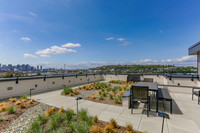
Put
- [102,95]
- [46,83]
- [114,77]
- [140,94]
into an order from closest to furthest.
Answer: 1. [140,94]
2. [102,95]
3. [46,83]
4. [114,77]

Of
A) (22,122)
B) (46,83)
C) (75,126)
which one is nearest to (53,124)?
(75,126)

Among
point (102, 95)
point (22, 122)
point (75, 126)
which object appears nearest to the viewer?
point (75, 126)

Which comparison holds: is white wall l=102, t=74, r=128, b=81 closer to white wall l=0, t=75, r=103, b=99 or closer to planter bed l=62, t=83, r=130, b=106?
planter bed l=62, t=83, r=130, b=106

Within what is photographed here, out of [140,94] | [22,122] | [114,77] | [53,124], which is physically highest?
[140,94]

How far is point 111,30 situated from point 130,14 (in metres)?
5.12

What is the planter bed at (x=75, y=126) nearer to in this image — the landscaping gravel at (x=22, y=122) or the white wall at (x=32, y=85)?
the landscaping gravel at (x=22, y=122)

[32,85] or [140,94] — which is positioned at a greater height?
[140,94]

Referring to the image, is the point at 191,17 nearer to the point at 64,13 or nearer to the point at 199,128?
the point at 199,128

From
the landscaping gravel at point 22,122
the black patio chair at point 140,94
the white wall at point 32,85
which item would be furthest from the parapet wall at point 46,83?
the black patio chair at point 140,94

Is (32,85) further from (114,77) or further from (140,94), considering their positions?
(114,77)

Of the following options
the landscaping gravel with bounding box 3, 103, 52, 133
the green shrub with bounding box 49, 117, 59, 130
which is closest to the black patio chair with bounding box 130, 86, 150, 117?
the green shrub with bounding box 49, 117, 59, 130

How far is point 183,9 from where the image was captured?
892cm

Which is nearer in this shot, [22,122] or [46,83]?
[22,122]

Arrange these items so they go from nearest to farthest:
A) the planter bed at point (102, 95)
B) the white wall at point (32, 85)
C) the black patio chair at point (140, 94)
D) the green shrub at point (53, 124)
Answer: the green shrub at point (53, 124), the black patio chair at point (140, 94), the planter bed at point (102, 95), the white wall at point (32, 85)
